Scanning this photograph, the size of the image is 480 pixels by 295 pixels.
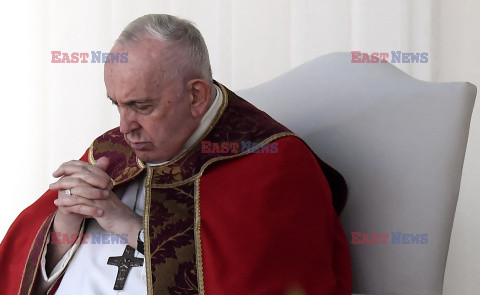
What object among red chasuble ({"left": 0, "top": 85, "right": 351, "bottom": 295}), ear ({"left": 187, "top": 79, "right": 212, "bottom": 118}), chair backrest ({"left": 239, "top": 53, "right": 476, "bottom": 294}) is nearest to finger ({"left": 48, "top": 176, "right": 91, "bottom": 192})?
red chasuble ({"left": 0, "top": 85, "right": 351, "bottom": 295})

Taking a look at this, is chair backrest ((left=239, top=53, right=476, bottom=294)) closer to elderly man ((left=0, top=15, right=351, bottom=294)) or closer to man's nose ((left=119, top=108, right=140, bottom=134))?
elderly man ((left=0, top=15, right=351, bottom=294))

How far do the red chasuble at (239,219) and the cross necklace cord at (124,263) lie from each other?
112 mm

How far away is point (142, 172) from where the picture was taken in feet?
8.03

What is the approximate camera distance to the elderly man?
2080 millimetres

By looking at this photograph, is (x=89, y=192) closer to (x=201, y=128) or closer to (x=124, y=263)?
(x=124, y=263)

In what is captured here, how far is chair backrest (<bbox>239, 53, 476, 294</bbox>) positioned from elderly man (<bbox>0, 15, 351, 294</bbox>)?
112 millimetres

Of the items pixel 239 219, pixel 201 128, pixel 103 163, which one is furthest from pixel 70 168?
pixel 239 219

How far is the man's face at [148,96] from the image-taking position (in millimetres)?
2203

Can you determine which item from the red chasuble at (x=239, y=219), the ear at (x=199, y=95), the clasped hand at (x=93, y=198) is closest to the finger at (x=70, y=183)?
the clasped hand at (x=93, y=198)

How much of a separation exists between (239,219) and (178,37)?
0.58m

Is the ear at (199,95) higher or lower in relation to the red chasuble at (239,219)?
higher

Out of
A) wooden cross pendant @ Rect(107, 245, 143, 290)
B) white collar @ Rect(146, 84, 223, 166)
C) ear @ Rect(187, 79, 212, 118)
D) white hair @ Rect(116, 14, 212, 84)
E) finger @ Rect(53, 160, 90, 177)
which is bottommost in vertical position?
wooden cross pendant @ Rect(107, 245, 143, 290)

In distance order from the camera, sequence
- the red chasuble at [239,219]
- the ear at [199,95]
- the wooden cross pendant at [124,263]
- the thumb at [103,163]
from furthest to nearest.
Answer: the thumb at [103,163], the ear at [199,95], the wooden cross pendant at [124,263], the red chasuble at [239,219]

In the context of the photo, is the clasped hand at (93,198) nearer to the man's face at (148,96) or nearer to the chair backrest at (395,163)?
the man's face at (148,96)
